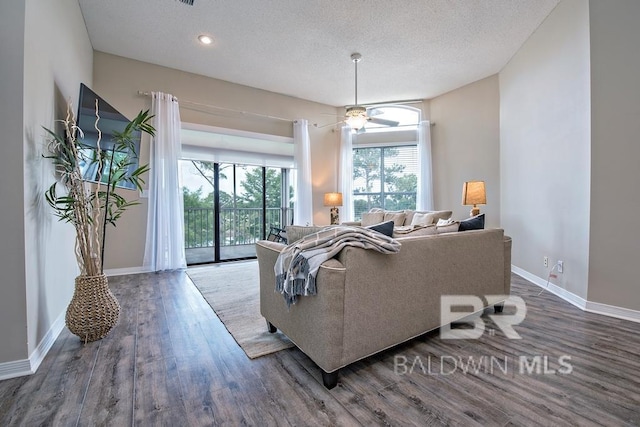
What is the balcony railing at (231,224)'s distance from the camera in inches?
193

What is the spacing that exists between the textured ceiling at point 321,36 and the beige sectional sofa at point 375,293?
8.38ft

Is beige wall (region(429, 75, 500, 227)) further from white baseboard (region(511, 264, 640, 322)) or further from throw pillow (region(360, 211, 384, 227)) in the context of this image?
white baseboard (region(511, 264, 640, 322))

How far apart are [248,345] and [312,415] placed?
0.83 m

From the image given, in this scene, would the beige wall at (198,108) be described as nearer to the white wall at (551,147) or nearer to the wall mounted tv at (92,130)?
the wall mounted tv at (92,130)

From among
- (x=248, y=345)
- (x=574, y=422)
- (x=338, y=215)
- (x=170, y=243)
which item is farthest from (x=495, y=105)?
(x=170, y=243)

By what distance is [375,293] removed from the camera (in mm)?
1683

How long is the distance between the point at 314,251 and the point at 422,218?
308cm

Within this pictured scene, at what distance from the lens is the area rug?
208 cm

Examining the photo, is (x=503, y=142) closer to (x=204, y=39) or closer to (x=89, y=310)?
(x=204, y=39)

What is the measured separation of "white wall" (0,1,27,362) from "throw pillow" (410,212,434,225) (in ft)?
13.4

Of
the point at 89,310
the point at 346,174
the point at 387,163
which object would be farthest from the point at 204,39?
the point at 387,163

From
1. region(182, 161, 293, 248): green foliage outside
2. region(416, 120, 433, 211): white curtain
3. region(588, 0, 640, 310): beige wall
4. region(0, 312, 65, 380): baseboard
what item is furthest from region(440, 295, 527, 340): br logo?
region(182, 161, 293, 248): green foliage outside

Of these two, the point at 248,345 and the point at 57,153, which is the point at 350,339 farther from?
the point at 57,153

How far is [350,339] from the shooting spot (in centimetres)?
160
